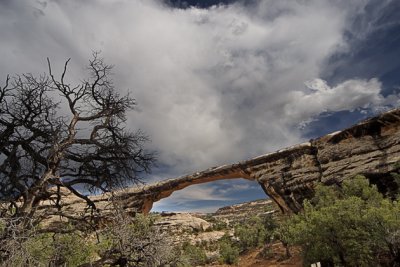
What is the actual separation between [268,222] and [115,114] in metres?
20.4

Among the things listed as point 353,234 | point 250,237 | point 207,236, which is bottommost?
point 250,237

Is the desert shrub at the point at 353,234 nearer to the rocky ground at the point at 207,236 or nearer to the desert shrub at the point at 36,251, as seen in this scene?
the rocky ground at the point at 207,236

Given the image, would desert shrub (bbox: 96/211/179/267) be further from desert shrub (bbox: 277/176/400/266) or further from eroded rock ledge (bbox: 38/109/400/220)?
eroded rock ledge (bbox: 38/109/400/220)

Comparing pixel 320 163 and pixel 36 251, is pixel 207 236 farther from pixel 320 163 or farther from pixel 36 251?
pixel 36 251

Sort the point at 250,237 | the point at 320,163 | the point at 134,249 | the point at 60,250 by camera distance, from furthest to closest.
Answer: the point at 250,237, the point at 320,163, the point at 60,250, the point at 134,249

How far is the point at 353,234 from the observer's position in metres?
9.95

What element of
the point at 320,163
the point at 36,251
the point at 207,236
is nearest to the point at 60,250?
the point at 36,251

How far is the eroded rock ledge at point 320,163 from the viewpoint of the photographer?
1688 cm

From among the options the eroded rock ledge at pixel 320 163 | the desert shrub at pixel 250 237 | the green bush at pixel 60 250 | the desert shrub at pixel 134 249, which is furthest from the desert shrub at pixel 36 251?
the desert shrub at pixel 250 237

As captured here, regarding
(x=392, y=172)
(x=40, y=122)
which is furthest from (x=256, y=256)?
(x=40, y=122)

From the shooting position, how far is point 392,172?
51.2ft

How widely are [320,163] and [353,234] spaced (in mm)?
9942

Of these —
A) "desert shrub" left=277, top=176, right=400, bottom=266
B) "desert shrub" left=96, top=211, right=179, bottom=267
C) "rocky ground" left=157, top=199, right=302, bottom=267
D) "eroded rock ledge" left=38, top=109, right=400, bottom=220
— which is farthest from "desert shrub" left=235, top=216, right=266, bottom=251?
"desert shrub" left=96, top=211, right=179, bottom=267

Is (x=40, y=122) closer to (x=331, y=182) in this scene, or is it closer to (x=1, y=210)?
(x=1, y=210)
